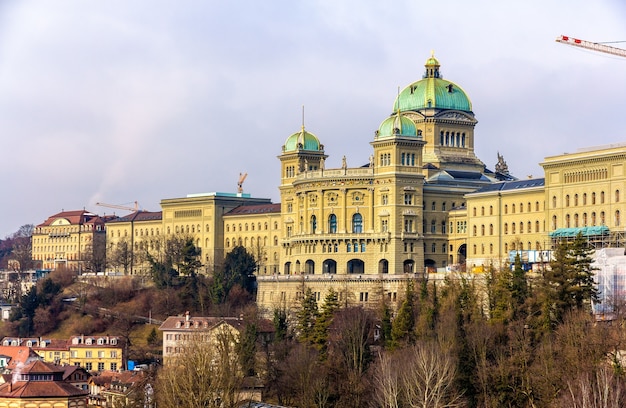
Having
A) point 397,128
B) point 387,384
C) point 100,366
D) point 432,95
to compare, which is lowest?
point 100,366

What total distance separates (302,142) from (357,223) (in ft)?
55.1

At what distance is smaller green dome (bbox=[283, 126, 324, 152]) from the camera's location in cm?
17400

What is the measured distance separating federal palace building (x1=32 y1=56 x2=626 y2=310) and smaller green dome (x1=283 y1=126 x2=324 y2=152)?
0.17 m

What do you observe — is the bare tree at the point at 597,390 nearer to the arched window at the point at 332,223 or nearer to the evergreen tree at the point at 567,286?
the evergreen tree at the point at 567,286

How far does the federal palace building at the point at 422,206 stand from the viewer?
141 metres

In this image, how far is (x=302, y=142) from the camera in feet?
571

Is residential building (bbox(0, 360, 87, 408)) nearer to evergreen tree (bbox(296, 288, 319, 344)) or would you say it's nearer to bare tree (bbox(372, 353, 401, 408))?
evergreen tree (bbox(296, 288, 319, 344))

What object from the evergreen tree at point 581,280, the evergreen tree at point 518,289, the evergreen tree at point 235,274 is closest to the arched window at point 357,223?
the evergreen tree at point 235,274

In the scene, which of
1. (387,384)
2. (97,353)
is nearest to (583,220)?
(387,384)

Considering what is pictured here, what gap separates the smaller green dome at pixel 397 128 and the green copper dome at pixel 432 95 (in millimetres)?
12506

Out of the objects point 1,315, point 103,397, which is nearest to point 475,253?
point 103,397

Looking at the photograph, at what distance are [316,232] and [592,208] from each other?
119 ft

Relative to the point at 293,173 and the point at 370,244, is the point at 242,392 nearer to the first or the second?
the point at 370,244

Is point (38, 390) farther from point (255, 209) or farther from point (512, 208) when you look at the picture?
point (255, 209)
